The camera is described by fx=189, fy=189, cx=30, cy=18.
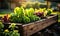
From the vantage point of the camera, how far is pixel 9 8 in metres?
10.9

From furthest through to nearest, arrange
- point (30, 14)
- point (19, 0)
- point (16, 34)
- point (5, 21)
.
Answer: point (19, 0) → point (30, 14) → point (5, 21) → point (16, 34)

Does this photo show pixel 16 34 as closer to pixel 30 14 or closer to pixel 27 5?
pixel 30 14

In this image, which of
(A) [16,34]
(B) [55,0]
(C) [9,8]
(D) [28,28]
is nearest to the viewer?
(A) [16,34]

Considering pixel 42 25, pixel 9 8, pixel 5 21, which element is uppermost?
pixel 5 21

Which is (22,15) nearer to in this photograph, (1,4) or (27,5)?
(27,5)

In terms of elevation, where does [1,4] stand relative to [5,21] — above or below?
below

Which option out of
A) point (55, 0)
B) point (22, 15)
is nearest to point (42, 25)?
point (22, 15)

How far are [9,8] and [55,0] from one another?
3.19 m

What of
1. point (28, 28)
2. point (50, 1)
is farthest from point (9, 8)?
point (28, 28)

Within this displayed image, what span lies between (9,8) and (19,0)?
117cm

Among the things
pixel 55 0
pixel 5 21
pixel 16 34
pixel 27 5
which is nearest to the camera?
pixel 16 34

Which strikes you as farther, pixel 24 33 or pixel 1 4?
pixel 1 4

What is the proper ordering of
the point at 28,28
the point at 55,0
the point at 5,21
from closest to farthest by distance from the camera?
the point at 28,28 < the point at 5,21 < the point at 55,0

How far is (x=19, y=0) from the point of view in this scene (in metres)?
9.94
